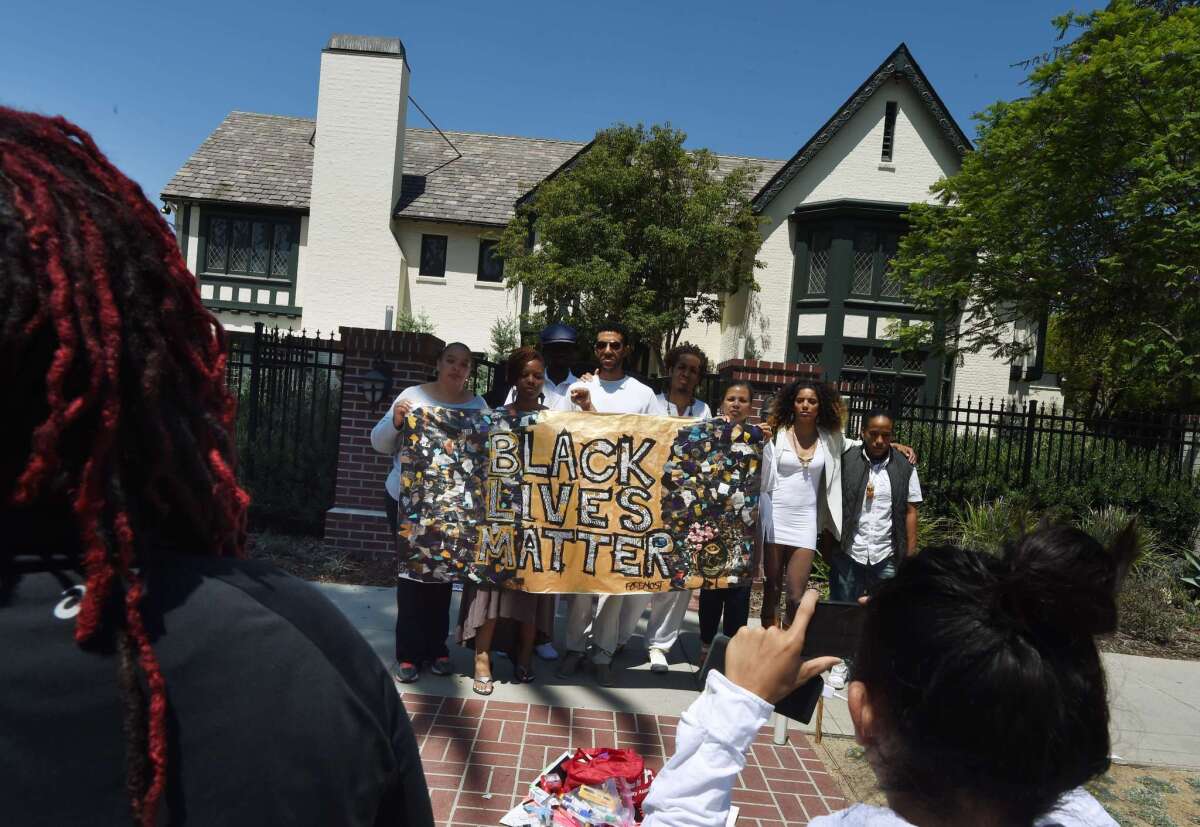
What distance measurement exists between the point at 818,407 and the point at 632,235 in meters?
13.1

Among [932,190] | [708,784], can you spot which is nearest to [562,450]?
[708,784]

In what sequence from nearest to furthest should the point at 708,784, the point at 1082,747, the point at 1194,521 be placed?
the point at 1082,747, the point at 708,784, the point at 1194,521

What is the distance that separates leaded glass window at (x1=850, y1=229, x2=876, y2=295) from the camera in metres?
21.7

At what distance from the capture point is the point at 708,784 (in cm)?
167

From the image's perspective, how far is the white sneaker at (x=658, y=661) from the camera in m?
5.48

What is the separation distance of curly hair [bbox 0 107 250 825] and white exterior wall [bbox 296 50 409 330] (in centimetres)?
2270

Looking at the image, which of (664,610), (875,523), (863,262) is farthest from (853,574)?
(863,262)

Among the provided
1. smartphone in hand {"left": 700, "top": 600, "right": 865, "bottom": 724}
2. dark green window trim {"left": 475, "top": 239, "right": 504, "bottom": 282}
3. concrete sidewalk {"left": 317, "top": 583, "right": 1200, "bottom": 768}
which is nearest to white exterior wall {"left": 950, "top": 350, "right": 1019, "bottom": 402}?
dark green window trim {"left": 475, "top": 239, "right": 504, "bottom": 282}

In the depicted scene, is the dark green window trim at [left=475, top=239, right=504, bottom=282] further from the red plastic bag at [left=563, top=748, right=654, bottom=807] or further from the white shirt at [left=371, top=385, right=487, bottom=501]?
the red plastic bag at [left=563, top=748, right=654, bottom=807]

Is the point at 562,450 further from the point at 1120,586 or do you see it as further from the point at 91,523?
the point at 91,523

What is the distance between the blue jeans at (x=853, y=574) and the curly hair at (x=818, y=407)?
0.95 meters

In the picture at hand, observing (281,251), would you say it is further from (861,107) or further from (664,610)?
(664,610)

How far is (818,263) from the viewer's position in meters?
22.2

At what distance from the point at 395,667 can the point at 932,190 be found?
14.0 metres
